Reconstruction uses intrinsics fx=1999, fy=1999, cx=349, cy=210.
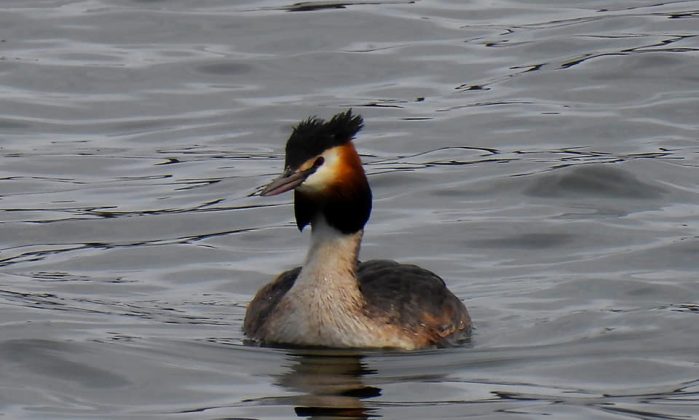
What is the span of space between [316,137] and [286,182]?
1.27 ft

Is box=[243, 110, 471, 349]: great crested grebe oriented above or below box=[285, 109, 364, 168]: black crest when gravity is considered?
below

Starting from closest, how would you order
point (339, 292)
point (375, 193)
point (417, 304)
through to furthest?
point (339, 292)
point (417, 304)
point (375, 193)

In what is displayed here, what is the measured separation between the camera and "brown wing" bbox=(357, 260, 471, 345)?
11008 mm

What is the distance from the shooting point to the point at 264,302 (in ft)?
37.1

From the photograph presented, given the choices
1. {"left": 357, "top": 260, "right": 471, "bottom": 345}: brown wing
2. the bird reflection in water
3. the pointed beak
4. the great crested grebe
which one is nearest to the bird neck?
the great crested grebe

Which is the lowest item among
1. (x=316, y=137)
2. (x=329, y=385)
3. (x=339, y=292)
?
(x=329, y=385)

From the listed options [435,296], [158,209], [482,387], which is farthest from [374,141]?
[482,387]

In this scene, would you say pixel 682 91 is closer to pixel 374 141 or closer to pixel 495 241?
pixel 374 141

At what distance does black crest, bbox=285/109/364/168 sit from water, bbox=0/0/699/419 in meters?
1.09

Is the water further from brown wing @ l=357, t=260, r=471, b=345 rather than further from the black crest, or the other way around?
the black crest

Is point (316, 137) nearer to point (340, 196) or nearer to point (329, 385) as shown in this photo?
point (340, 196)

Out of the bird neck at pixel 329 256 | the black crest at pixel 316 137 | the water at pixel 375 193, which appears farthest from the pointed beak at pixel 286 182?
the water at pixel 375 193

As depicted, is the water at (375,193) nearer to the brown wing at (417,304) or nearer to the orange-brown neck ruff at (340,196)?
the brown wing at (417,304)

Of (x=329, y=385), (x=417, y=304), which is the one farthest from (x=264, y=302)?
(x=329, y=385)
